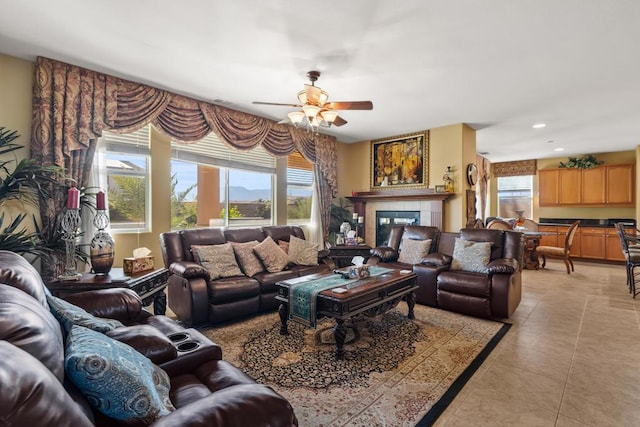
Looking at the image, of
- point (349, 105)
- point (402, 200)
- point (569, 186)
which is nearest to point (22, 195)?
point (349, 105)

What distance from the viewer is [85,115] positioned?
3256 mm

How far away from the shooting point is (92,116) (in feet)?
10.8

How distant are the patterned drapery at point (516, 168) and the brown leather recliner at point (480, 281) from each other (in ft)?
18.5

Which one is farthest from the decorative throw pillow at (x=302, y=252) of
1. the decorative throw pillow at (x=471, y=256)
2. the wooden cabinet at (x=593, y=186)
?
the wooden cabinet at (x=593, y=186)

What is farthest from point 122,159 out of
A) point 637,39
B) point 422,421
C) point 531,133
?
point 531,133

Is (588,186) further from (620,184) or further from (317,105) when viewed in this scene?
(317,105)

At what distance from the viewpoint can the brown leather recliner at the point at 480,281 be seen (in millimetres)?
3389

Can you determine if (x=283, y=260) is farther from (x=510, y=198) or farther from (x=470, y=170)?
(x=510, y=198)

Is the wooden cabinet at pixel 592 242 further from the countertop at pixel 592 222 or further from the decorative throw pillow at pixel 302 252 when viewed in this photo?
the decorative throw pillow at pixel 302 252

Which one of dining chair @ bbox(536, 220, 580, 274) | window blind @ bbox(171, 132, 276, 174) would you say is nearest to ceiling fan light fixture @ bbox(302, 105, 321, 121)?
window blind @ bbox(171, 132, 276, 174)

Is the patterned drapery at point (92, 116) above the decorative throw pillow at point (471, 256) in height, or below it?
above

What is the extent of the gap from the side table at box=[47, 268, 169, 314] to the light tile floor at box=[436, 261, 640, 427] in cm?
246

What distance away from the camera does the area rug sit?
193cm

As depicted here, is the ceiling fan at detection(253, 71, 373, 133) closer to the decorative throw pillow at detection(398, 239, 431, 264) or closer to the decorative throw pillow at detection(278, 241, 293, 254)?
the decorative throw pillow at detection(278, 241, 293, 254)
